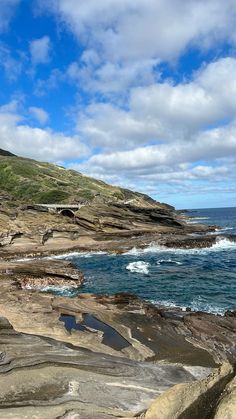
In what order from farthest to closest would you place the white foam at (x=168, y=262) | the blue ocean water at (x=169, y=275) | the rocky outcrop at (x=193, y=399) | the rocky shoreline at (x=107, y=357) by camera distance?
the white foam at (x=168, y=262) < the blue ocean water at (x=169, y=275) < the rocky shoreline at (x=107, y=357) < the rocky outcrop at (x=193, y=399)

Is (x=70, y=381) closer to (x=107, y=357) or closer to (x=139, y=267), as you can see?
(x=107, y=357)

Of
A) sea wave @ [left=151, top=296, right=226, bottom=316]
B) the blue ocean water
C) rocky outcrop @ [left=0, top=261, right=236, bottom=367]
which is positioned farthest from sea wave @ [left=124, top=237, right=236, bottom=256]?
rocky outcrop @ [left=0, top=261, right=236, bottom=367]

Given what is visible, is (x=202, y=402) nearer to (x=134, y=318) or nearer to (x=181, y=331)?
(x=181, y=331)

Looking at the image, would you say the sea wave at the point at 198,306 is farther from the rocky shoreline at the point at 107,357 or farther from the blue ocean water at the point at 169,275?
the rocky shoreline at the point at 107,357

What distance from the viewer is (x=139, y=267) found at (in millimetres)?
46969

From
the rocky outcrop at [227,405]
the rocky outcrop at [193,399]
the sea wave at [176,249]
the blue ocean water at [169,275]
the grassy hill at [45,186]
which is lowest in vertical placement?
the blue ocean water at [169,275]

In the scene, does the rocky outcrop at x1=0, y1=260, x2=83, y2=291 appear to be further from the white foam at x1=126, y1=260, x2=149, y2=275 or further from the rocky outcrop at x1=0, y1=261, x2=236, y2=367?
the white foam at x1=126, y1=260, x2=149, y2=275

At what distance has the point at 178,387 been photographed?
→ 9.03 m

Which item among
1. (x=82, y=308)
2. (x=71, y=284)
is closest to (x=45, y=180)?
(x=71, y=284)

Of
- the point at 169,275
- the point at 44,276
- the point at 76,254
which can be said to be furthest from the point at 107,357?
the point at 76,254

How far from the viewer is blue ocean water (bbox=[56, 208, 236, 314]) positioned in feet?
104

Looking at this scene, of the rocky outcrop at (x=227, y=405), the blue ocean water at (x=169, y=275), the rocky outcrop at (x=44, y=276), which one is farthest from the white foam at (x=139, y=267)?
the rocky outcrop at (x=227, y=405)

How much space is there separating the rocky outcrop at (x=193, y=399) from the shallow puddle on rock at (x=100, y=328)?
9.45 m

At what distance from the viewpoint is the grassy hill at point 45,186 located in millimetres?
129750
